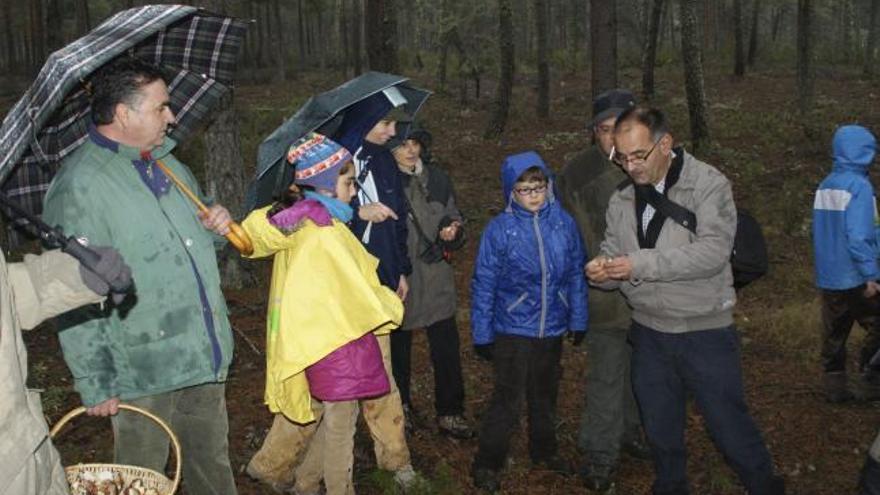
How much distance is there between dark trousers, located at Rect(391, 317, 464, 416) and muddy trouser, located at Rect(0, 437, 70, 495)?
3175 mm

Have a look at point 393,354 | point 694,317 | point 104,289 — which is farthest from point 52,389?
point 694,317

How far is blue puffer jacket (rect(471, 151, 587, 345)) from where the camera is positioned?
198 inches

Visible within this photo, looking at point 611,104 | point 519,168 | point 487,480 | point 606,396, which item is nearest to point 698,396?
point 606,396

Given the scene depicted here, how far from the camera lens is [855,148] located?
6.02 m

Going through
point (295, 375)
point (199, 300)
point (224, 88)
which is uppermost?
point (224, 88)

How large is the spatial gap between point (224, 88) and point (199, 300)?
133cm

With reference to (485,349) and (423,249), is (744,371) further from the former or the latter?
(423,249)

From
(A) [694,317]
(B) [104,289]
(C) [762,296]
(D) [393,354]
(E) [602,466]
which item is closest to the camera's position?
(B) [104,289]

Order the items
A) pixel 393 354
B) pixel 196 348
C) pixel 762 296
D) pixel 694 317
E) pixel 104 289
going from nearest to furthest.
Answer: pixel 104 289, pixel 196 348, pixel 694 317, pixel 393 354, pixel 762 296

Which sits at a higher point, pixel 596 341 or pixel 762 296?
pixel 596 341

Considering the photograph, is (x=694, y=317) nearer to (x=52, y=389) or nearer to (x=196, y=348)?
(x=196, y=348)

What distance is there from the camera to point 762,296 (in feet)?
30.3

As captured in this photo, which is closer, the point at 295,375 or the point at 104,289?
the point at 104,289

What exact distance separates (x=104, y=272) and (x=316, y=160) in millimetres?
1887
